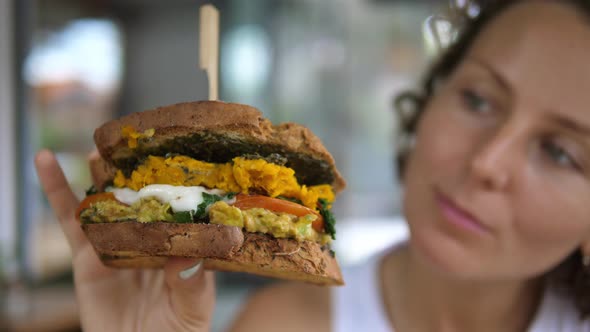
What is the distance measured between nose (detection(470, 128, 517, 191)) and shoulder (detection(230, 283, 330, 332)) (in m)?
0.98

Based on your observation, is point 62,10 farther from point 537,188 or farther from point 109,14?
point 537,188

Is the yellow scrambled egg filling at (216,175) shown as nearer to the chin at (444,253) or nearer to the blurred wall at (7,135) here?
the chin at (444,253)

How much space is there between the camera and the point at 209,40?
1.10 m

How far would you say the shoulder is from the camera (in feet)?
6.73

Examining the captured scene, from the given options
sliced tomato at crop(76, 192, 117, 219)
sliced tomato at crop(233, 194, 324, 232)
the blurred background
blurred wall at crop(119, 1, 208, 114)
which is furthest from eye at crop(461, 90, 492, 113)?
blurred wall at crop(119, 1, 208, 114)

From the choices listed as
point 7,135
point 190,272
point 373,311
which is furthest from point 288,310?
point 7,135

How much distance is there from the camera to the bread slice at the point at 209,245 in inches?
38.5

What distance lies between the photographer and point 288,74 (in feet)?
18.9

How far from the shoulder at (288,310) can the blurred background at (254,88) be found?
291cm

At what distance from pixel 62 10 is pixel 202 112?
5.27 meters

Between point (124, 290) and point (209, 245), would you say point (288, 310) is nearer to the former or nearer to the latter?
point (124, 290)

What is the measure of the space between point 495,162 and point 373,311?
0.95 metres

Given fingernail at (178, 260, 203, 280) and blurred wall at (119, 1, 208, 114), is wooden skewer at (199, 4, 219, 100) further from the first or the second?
blurred wall at (119, 1, 208, 114)

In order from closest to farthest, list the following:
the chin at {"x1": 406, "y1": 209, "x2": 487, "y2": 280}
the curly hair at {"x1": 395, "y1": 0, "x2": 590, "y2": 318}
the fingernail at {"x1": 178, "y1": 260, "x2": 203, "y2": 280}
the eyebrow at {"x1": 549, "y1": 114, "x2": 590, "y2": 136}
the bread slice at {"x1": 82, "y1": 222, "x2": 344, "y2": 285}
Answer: the bread slice at {"x1": 82, "y1": 222, "x2": 344, "y2": 285}, the fingernail at {"x1": 178, "y1": 260, "x2": 203, "y2": 280}, the eyebrow at {"x1": 549, "y1": 114, "x2": 590, "y2": 136}, the chin at {"x1": 406, "y1": 209, "x2": 487, "y2": 280}, the curly hair at {"x1": 395, "y1": 0, "x2": 590, "y2": 318}
